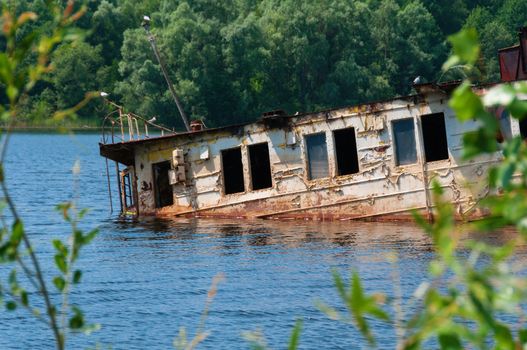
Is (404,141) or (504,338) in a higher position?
(404,141)

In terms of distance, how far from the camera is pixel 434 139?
25266mm

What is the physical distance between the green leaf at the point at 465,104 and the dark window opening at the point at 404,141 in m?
21.0

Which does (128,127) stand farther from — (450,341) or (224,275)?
(450,341)

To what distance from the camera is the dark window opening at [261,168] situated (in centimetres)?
2717

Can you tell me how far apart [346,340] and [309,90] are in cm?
5881

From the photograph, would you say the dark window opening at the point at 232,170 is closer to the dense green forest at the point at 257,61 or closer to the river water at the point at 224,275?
the river water at the point at 224,275

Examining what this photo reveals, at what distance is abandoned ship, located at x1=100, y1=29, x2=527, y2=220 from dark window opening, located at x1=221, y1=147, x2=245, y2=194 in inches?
1.2

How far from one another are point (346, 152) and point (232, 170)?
10.5ft

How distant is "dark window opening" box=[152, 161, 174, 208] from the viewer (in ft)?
94.2

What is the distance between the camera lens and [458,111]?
360 centimetres

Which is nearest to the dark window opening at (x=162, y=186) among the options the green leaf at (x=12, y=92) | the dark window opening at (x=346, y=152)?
the dark window opening at (x=346, y=152)

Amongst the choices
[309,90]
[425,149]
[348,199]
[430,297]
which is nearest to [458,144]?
[425,149]

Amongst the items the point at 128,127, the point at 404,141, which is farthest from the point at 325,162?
the point at 128,127

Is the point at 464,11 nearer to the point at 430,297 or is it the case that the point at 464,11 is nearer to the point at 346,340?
the point at 346,340
